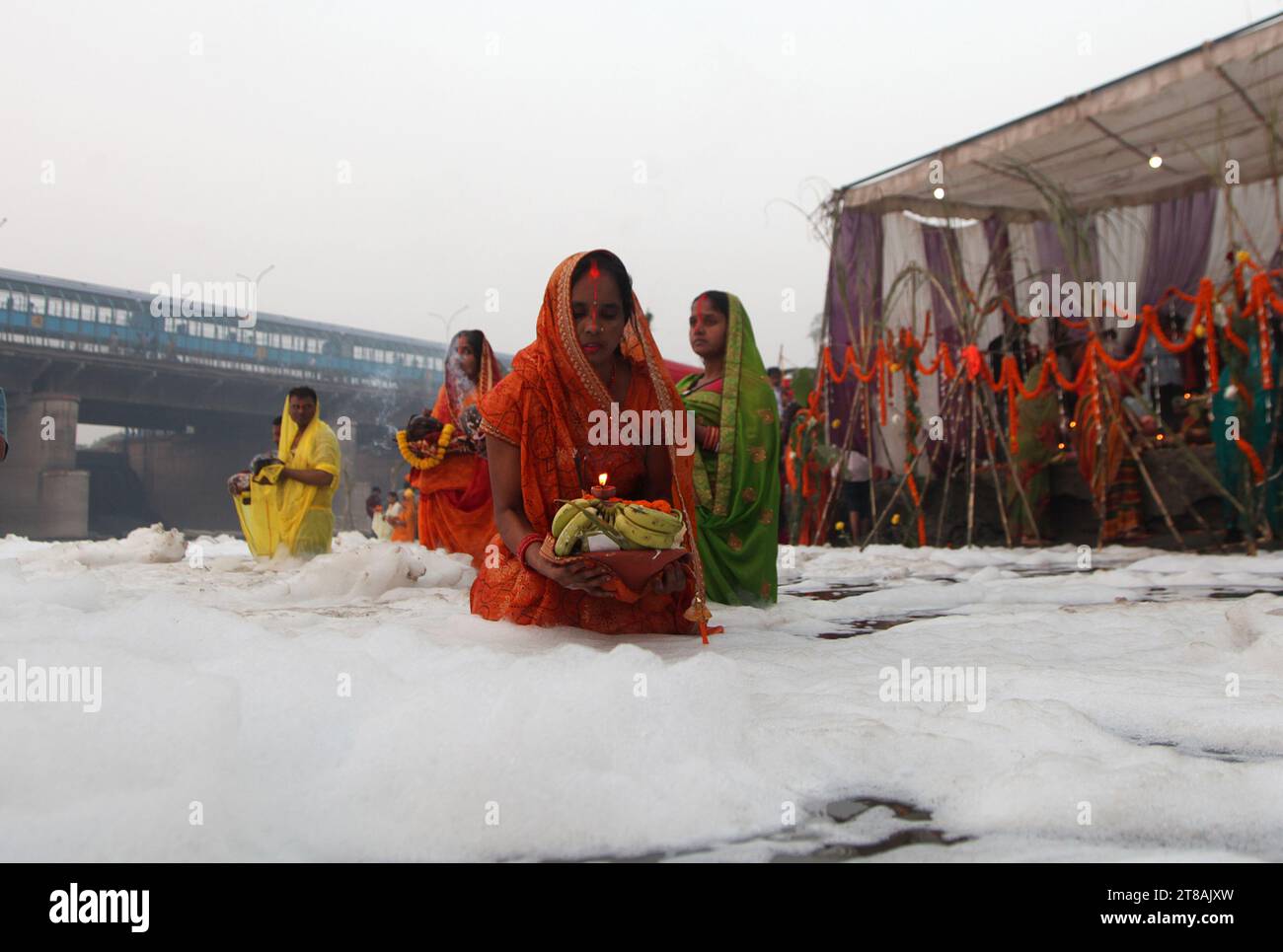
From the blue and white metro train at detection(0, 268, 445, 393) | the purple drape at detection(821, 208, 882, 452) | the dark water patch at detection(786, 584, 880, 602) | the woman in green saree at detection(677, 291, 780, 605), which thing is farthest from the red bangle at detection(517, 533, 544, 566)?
the blue and white metro train at detection(0, 268, 445, 393)

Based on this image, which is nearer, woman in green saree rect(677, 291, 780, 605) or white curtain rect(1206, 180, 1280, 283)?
woman in green saree rect(677, 291, 780, 605)

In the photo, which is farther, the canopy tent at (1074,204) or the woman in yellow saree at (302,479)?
the canopy tent at (1074,204)

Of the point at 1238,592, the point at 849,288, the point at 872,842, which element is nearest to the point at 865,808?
the point at 872,842

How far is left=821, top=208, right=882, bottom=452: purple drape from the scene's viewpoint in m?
9.84

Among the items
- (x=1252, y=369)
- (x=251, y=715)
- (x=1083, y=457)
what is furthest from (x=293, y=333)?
(x=251, y=715)

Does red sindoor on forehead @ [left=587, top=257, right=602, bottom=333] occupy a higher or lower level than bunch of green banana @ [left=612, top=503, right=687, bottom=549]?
higher

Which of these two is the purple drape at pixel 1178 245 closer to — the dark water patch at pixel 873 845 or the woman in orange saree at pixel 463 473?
the woman in orange saree at pixel 463 473

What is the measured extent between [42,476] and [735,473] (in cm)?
1298

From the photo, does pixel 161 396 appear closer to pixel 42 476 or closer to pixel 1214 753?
pixel 42 476

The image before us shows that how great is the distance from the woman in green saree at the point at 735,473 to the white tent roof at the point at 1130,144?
12.8 feet

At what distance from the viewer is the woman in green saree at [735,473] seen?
13.5 ft

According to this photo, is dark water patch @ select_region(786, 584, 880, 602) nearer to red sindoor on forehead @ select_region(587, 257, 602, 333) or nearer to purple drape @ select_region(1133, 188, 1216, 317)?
A: red sindoor on forehead @ select_region(587, 257, 602, 333)

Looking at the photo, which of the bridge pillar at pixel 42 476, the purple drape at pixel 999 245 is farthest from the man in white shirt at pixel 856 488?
the bridge pillar at pixel 42 476

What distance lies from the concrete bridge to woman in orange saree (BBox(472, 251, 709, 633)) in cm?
898
